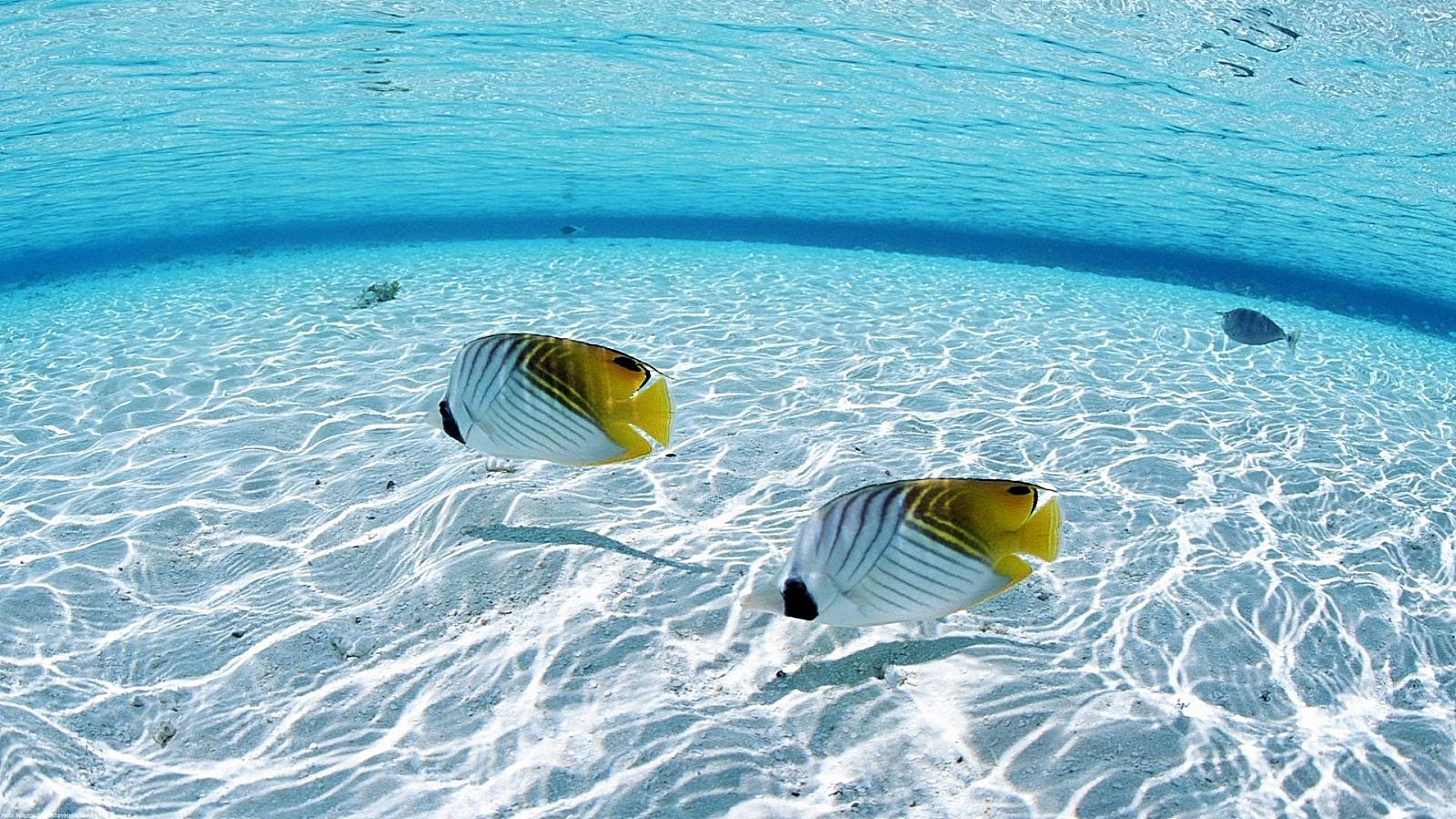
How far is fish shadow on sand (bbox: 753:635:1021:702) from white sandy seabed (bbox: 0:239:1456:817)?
0.7 inches

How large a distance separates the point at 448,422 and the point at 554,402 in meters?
0.45

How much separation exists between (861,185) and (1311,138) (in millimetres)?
19312

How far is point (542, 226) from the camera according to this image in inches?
2218

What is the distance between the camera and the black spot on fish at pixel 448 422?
2.62 m

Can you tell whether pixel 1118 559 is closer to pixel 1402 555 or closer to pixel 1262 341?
pixel 1402 555

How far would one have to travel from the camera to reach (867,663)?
12.1 feet

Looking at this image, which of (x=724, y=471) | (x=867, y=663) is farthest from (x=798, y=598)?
(x=724, y=471)

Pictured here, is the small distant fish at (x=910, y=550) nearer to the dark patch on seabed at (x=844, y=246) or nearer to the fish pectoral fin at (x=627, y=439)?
the fish pectoral fin at (x=627, y=439)

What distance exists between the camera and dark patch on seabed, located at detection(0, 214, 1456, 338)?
32562 millimetres

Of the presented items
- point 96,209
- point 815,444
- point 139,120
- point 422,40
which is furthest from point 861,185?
point 96,209

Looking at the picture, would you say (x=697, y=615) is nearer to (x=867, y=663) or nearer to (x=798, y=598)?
(x=867, y=663)

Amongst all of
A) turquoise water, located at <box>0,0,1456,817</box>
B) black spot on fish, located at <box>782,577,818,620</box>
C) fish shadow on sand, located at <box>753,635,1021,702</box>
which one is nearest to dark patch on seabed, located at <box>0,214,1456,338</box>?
turquoise water, located at <box>0,0,1456,817</box>

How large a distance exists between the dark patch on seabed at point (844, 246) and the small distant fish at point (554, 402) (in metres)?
30.1

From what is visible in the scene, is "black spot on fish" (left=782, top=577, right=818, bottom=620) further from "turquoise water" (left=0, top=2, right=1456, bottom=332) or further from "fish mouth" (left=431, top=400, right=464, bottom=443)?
"turquoise water" (left=0, top=2, right=1456, bottom=332)
